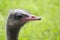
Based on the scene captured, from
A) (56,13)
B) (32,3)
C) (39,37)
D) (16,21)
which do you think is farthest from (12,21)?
(32,3)

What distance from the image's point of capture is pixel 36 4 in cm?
852

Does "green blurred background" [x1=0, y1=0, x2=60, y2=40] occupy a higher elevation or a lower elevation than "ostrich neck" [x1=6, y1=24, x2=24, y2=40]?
higher

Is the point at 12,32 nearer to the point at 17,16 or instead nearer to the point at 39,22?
the point at 17,16

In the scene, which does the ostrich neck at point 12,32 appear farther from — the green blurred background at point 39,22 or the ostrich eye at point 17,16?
the green blurred background at point 39,22

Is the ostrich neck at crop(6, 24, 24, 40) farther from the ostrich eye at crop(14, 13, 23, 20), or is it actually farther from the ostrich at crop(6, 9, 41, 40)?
the ostrich eye at crop(14, 13, 23, 20)

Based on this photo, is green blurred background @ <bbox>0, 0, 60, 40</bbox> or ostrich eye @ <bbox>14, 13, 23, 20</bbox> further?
green blurred background @ <bbox>0, 0, 60, 40</bbox>

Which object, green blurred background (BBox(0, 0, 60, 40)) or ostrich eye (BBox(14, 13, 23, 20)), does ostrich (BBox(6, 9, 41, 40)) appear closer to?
ostrich eye (BBox(14, 13, 23, 20))

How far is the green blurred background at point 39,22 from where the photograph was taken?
23.6 feet

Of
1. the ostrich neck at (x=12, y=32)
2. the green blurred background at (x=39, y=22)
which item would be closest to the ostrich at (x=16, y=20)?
the ostrich neck at (x=12, y=32)

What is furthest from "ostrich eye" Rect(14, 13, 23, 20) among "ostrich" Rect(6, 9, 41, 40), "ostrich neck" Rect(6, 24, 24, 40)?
"ostrich neck" Rect(6, 24, 24, 40)

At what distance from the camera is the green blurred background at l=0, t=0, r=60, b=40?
7.20 meters

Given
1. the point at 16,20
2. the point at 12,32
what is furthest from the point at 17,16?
the point at 12,32

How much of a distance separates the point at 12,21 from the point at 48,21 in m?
2.02

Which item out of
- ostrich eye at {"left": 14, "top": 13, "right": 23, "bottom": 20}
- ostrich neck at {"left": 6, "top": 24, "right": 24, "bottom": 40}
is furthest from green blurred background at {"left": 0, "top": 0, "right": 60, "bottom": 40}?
ostrich eye at {"left": 14, "top": 13, "right": 23, "bottom": 20}
